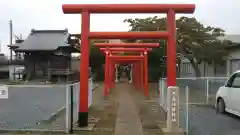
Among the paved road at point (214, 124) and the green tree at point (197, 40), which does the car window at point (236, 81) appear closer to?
the paved road at point (214, 124)

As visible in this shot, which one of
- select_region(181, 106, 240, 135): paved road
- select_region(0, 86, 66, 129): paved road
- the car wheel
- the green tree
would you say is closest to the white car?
the car wheel

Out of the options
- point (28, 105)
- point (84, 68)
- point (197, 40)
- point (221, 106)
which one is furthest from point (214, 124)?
point (197, 40)

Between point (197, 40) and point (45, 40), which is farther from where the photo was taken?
point (45, 40)

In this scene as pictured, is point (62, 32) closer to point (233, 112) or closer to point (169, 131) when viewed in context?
point (233, 112)

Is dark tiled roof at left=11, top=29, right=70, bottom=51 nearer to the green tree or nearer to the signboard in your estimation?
the green tree

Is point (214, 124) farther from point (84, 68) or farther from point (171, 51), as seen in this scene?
point (84, 68)

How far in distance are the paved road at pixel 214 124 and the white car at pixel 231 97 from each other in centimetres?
32

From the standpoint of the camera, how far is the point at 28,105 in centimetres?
866

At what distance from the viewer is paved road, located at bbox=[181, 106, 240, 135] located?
8781 millimetres

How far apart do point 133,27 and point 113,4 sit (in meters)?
21.6

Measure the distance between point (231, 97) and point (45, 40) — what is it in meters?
24.5

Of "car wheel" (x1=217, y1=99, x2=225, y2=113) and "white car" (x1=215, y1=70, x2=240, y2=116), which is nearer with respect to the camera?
"white car" (x1=215, y1=70, x2=240, y2=116)

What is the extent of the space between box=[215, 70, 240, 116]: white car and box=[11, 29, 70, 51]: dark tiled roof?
810 inches

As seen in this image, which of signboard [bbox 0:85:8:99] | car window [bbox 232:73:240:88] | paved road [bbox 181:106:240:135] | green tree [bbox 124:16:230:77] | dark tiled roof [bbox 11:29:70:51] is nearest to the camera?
signboard [bbox 0:85:8:99]
